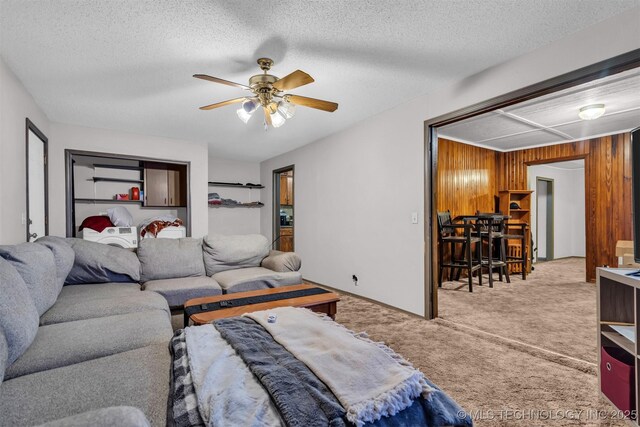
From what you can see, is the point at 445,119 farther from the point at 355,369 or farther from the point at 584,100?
the point at 355,369

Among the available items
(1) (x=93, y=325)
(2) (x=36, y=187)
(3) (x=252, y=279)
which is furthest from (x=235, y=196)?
(1) (x=93, y=325)

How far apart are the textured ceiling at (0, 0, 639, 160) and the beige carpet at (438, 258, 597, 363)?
2413 millimetres

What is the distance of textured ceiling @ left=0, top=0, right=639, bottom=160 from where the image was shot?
1.88 meters

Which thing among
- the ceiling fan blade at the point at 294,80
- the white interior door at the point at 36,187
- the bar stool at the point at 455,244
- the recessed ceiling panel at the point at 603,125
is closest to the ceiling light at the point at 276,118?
the ceiling fan blade at the point at 294,80

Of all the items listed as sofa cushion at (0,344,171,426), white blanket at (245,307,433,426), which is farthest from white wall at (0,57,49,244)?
white blanket at (245,307,433,426)

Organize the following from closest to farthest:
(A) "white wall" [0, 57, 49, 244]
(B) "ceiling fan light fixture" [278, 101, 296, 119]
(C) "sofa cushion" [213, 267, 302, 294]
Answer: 1. (A) "white wall" [0, 57, 49, 244]
2. (B) "ceiling fan light fixture" [278, 101, 296, 119]
3. (C) "sofa cushion" [213, 267, 302, 294]

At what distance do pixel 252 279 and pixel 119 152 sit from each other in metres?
3.10

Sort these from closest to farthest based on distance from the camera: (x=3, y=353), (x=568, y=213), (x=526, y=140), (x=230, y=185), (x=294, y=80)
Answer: (x=3, y=353) < (x=294, y=80) < (x=526, y=140) < (x=230, y=185) < (x=568, y=213)

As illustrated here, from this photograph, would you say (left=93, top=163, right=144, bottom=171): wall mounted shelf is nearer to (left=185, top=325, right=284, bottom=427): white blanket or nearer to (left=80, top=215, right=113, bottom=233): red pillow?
(left=80, top=215, right=113, bottom=233): red pillow

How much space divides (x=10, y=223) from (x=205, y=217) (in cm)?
266

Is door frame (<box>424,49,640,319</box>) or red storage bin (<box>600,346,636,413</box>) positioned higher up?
door frame (<box>424,49,640,319</box>)

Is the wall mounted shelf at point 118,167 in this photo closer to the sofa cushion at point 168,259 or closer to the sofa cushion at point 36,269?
the sofa cushion at point 168,259

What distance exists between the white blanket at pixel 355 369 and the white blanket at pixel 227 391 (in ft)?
0.70

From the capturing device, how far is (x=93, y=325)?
1721 mm
